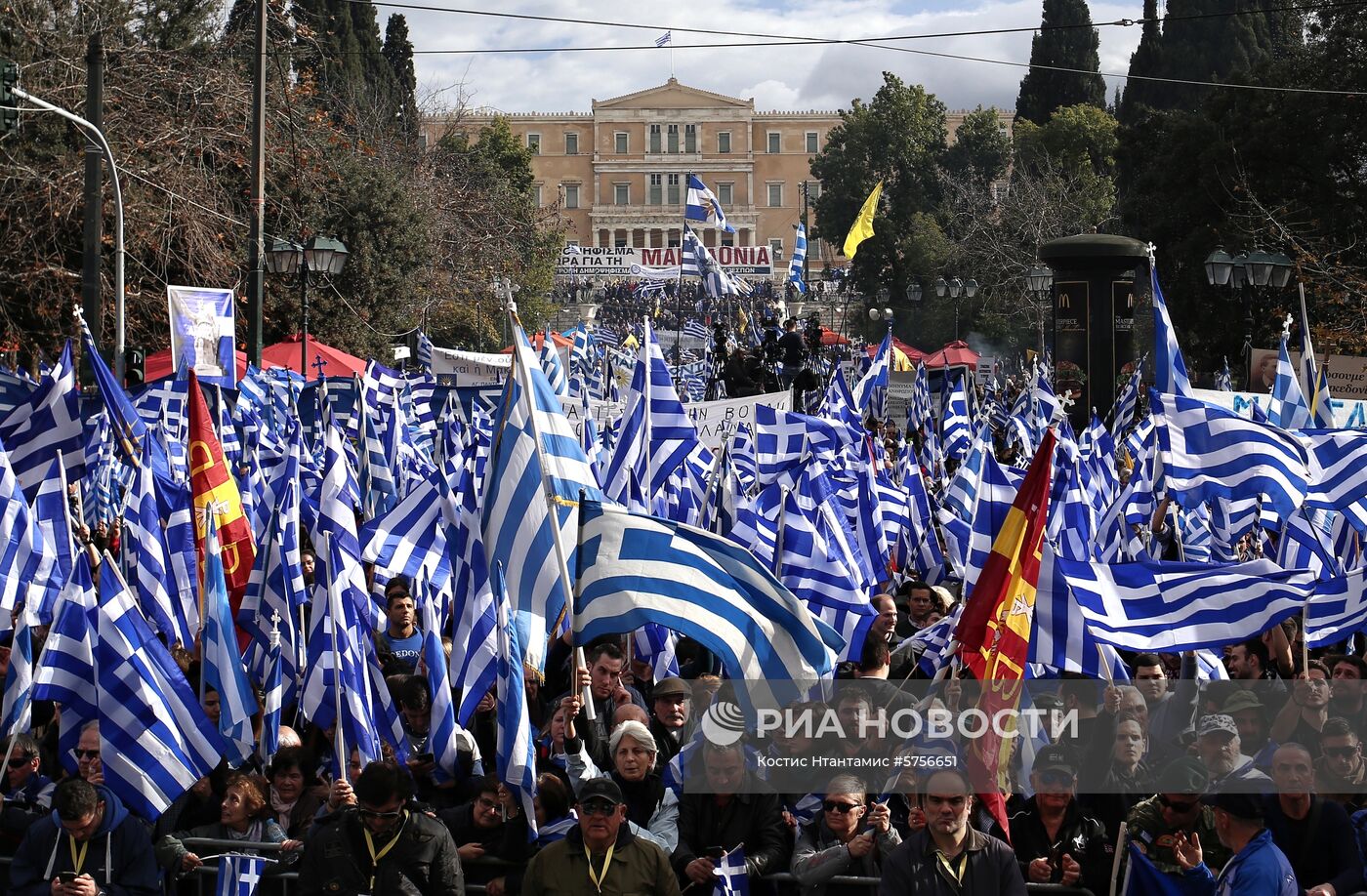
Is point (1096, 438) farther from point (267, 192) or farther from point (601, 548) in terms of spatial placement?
point (267, 192)

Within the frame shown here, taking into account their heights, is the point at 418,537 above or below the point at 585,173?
below

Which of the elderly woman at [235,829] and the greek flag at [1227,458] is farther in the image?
the greek flag at [1227,458]

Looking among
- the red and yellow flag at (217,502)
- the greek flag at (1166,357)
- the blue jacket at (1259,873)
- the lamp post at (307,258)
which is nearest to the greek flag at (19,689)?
the red and yellow flag at (217,502)

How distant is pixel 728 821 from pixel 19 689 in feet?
9.31

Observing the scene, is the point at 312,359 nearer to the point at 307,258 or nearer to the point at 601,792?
the point at 307,258

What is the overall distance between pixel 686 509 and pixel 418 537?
2292mm

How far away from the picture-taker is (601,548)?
6.48 metres

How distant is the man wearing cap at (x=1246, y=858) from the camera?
4.91 metres

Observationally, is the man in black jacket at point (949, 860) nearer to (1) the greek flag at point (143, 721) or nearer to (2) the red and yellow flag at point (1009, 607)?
(2) the red and yellow flag at point (1009, 607)

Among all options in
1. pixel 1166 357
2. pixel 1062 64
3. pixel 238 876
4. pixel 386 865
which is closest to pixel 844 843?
pixel 386 865

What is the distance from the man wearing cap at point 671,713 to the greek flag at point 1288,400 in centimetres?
565

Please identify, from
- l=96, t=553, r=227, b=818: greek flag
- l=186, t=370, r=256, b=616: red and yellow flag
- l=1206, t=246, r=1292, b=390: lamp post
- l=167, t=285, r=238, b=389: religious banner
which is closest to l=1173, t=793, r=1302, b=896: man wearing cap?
l=96, t=553, r=227, b=818: greek flag

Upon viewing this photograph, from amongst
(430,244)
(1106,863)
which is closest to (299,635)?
(1106,863)

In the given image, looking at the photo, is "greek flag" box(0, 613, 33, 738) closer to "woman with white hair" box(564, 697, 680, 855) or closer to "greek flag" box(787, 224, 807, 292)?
"woman with white hair" box(564, 697, 680, 855)
